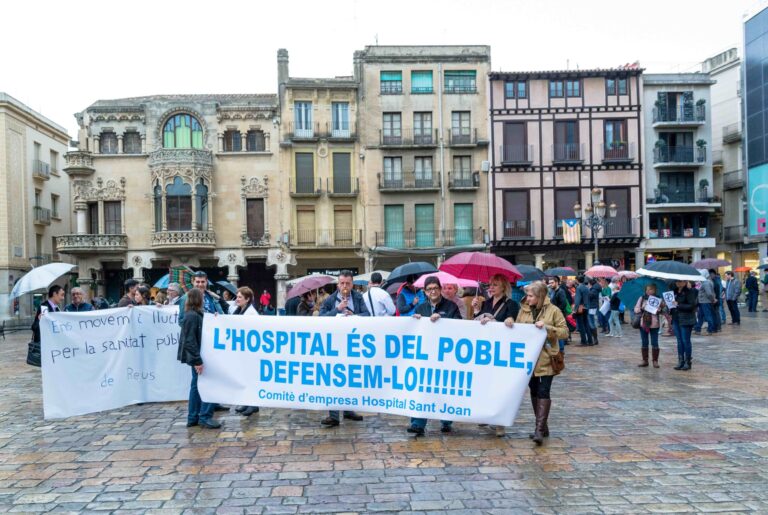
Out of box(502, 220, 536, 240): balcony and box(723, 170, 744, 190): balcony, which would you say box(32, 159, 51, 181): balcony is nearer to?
box(502, 220, 536, 240): balcony

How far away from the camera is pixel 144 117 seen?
3631 centimetres

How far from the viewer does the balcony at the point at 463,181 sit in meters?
37.1

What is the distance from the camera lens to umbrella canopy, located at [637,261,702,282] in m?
11.1

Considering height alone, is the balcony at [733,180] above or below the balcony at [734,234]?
above

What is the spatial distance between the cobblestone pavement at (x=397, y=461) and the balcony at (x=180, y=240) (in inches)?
1037

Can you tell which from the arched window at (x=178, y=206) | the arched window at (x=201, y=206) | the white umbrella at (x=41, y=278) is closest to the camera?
the white umbrella at (x=41, y=278)

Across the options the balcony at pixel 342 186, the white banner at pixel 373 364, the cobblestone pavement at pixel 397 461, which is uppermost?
the balcony at pixel 342 186

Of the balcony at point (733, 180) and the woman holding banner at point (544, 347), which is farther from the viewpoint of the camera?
the balcony at point (733, 180)

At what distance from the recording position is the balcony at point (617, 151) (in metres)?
37.1

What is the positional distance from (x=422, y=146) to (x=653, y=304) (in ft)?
86.7

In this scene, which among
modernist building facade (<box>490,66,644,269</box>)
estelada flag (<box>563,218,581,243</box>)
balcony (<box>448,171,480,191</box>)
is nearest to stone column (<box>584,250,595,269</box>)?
modernist building facade (<box>490,66,644,269</box>)

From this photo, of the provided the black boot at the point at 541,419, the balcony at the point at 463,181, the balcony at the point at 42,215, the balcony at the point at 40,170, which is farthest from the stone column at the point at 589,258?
the balcony at the point at 40,170

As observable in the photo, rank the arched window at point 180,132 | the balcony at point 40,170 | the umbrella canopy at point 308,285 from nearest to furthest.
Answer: the umbrella canopy at point 308,285 → the arched window at point 180,132 → the balcony at point 40,170

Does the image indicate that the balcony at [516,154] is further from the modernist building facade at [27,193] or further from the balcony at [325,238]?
the modernist building facade at [27,193]
